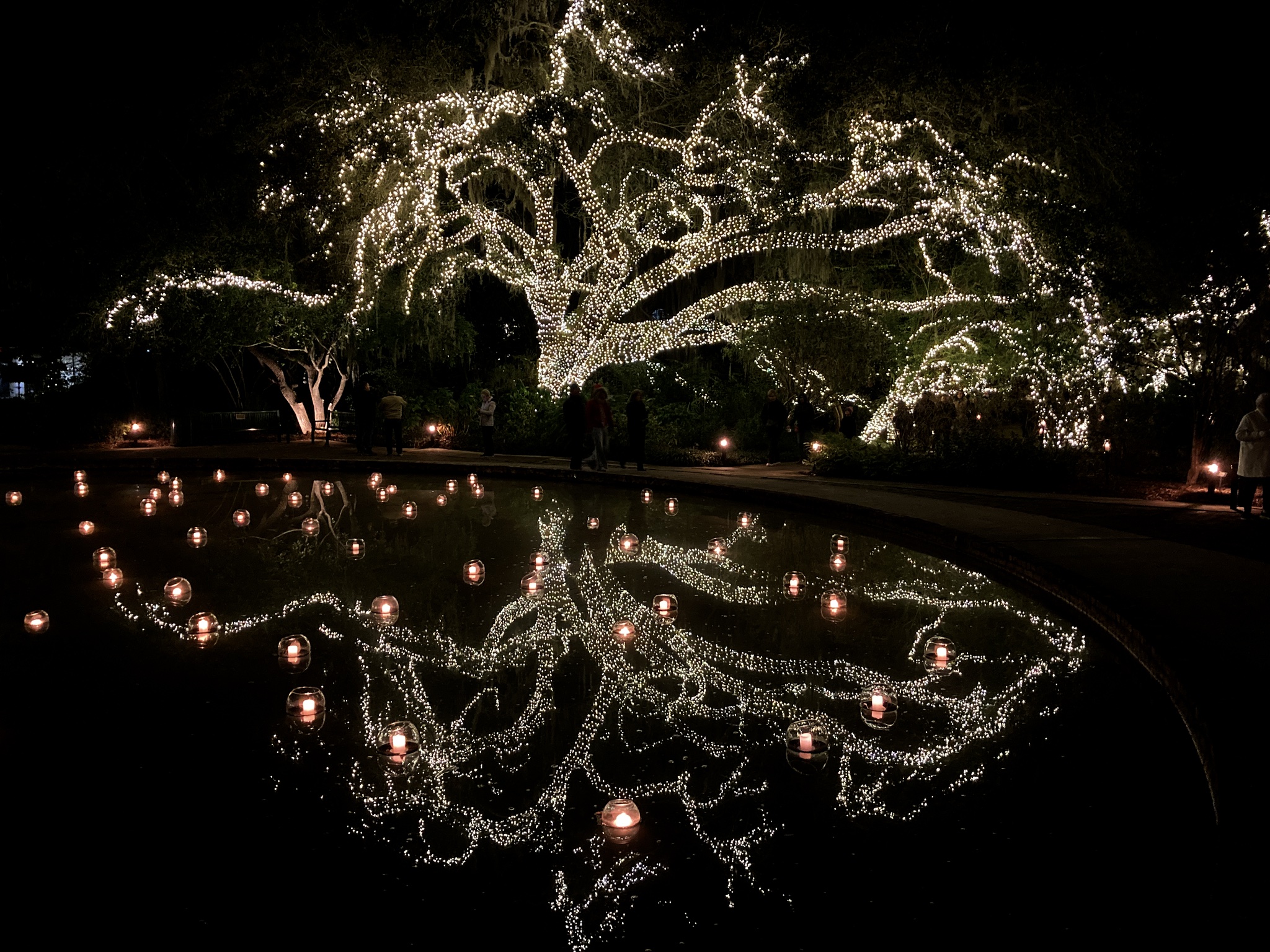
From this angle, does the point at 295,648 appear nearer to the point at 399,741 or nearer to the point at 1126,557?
the point at 399,741

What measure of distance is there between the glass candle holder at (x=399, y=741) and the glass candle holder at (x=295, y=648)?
1.62 m

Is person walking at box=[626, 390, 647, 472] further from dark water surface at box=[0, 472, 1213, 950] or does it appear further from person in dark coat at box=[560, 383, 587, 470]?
dark water surface at box=[0, 472, 1213, 950]

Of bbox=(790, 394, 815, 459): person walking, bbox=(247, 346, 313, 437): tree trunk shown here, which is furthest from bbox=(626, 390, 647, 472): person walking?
bbox=(247, 346, 313, 437): tree trunk

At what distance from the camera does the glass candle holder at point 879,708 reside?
5.17m

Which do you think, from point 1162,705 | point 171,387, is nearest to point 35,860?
point 1162,705

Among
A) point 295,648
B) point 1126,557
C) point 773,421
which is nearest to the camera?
point 295,648

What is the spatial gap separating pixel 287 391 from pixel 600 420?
1229cm

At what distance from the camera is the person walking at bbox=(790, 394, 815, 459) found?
20609 millimetres

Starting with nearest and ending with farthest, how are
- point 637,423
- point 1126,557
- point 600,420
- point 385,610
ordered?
point 385,610
point 1126,557
point 600,420
point 637,423

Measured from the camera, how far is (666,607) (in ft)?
24.6

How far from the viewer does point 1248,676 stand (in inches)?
206

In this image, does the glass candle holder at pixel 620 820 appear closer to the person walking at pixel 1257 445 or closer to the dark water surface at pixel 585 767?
the dark water surface at pixel 585 767

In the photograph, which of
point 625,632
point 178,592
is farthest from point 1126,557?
point 178,592

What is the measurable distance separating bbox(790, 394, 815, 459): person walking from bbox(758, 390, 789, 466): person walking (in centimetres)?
53
